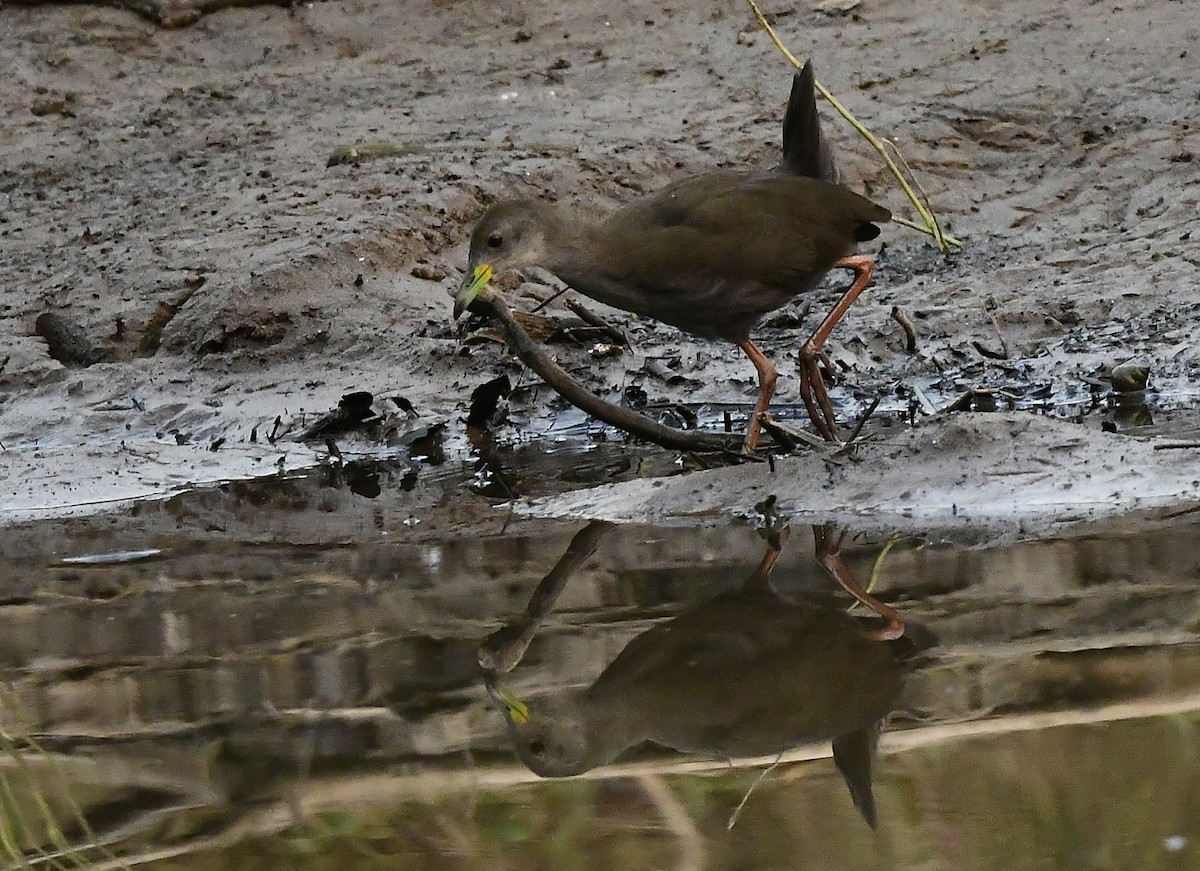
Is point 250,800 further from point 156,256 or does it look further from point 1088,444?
point 156,256

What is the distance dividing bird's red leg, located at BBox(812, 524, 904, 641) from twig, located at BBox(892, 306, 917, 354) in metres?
2.34

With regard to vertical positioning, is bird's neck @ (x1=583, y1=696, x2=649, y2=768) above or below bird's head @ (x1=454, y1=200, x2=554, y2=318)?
below

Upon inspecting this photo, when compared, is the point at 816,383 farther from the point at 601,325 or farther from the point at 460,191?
the point at 460,191

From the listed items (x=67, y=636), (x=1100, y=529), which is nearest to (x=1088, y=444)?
(x=1100, y=529)

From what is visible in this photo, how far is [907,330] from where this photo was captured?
22.2ft

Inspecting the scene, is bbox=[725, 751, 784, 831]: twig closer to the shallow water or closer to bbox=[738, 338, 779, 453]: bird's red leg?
the shallow water

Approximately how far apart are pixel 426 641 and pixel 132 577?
1.29m

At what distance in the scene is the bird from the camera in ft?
16.1

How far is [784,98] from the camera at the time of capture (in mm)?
8898

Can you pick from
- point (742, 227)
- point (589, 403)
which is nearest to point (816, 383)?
point (742, 227)

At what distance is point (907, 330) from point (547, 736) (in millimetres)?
4119

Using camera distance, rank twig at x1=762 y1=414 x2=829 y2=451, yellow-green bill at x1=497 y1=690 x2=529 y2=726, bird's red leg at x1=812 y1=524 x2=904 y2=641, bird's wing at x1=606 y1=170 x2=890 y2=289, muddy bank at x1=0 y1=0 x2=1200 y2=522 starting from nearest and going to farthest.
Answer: yellow-green bill at x1=497 y1=690 x2=529 y2=726, bird's red leg at x1=812 y1=524 x2=904 y2=641, bird's wing at x1=606 y1=170 x2=890 y2=289, twig at x1=762 y1=414 x2=829 y2=451, muddy bank at x1=0 y1=0 x2=1200 y2=522

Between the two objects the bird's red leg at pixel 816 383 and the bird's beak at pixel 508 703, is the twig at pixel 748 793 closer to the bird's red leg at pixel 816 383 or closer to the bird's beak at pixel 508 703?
the bird's beak at pixel 508 703

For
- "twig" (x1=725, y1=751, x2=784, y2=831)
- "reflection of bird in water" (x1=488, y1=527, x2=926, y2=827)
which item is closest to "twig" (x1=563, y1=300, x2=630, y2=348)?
"reflection of bird in water" (x1=488, y1=527, x2=926, y2=827)
